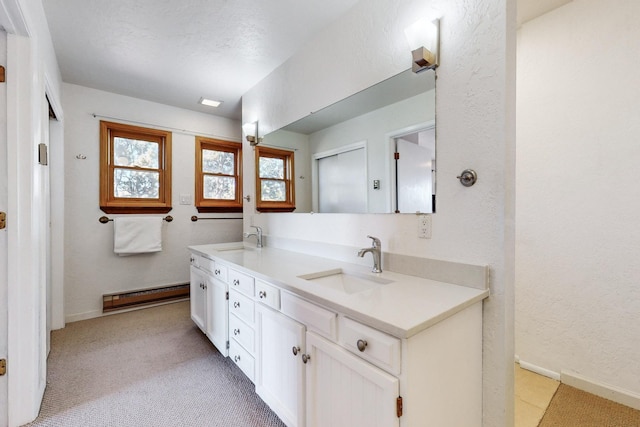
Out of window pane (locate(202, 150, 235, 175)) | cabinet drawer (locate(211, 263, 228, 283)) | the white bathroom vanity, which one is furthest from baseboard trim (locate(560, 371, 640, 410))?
window pane (locate(202, 150, 235, 175))

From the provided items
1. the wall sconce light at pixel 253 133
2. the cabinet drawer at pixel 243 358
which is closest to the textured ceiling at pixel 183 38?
the wall sconce light at pixel 253 133

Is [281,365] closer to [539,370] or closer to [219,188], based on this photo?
[539,370]

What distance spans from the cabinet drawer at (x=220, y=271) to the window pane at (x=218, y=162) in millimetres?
2012

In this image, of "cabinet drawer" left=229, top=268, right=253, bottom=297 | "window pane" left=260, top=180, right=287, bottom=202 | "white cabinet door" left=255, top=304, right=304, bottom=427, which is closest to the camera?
"white cabinet door" left=255, top=304, right=304, bottom=427

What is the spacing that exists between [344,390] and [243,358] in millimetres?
973

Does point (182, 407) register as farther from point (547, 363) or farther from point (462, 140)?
point (547, 363)

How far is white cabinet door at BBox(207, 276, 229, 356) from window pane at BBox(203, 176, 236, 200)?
180 cm

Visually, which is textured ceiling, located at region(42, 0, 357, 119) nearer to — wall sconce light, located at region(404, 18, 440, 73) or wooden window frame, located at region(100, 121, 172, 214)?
wooden window frame, located at region(100, 121, 172, 214)

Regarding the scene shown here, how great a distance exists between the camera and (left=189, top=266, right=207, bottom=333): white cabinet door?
2.39 meters

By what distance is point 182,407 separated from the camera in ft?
5.43

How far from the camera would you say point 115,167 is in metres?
3.17

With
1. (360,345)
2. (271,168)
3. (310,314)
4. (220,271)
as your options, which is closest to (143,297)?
(220,271)

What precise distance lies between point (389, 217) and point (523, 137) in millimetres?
1190

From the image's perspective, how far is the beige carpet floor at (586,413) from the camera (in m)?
1.46
